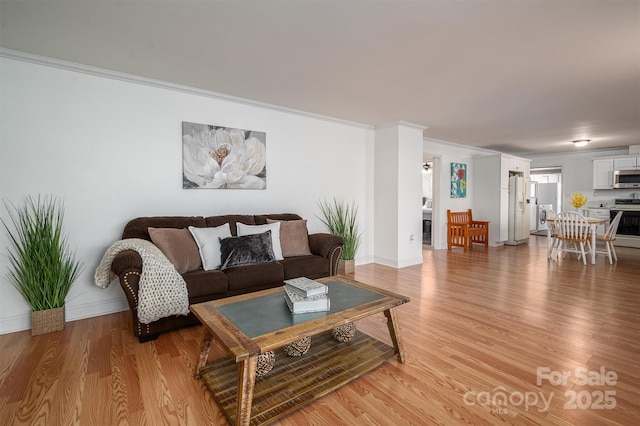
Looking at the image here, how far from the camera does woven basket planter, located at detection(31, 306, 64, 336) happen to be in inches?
102

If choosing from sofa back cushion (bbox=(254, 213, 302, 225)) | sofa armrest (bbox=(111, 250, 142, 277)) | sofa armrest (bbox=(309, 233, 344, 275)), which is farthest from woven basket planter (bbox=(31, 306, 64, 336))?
sofa armrest (bbox=(309, 233, 344, 275))

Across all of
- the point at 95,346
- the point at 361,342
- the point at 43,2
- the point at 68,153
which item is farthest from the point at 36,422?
the point at 43,2

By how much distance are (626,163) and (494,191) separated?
9.91ft

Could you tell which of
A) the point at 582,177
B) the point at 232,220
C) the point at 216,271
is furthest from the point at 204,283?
the point at 582,177

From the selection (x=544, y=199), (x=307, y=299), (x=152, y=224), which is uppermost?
(x=544, y=199)

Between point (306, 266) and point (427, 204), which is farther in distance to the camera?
point (427, 204)

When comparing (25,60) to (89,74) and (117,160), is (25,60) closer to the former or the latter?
(89,74)

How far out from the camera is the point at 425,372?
2.03 m

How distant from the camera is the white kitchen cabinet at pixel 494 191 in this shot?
7074mm

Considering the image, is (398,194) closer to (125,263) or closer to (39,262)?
(125,263)

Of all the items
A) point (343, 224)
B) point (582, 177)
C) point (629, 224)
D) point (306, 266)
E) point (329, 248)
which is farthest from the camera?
point (582, 177)

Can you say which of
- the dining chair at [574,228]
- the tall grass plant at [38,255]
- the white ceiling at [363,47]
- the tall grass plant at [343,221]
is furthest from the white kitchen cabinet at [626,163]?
the tall grass plant at [38,255]

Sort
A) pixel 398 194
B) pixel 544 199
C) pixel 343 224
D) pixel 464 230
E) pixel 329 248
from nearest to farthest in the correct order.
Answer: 1. pixel 329 248
2. pixel 343 224
3. pixel 398 194
4. pixel 464 230
5. pixel 544 199

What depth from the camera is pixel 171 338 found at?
101 inches
